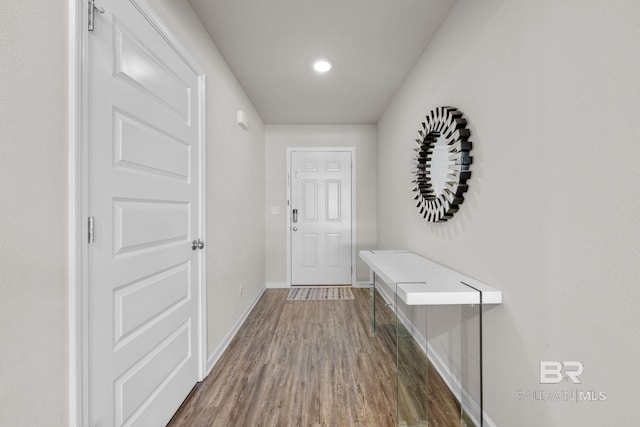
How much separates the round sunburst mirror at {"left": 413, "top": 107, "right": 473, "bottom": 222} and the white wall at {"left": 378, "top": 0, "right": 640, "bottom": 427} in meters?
0.07

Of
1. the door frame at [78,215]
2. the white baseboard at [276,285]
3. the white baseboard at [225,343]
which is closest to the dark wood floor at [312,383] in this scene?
the white baseboard at [225,343]

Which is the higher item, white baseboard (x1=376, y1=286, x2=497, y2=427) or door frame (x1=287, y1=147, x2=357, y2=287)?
door frame (x1=287, y1=147, x2=357, y2=287)

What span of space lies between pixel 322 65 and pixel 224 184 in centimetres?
132

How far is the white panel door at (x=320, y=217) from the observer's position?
4.51 m

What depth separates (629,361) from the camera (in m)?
0.86

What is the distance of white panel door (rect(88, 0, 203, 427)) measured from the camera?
1138 mm

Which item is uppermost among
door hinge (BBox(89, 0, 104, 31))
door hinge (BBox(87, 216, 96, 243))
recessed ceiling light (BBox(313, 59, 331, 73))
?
recessed ceiling light (BBox(313, 59, 331, 73))

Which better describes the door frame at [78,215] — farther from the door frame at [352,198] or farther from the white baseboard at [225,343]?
the door frame at [352,198]

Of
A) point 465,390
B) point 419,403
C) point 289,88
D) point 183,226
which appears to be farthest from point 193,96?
point 465,390

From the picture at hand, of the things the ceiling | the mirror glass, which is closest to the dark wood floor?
the mirror glass

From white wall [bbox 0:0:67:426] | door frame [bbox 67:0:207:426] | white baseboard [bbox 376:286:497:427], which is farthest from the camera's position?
white baseboard [bbox 376:286:497:427]

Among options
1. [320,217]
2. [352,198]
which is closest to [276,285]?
[320,217]

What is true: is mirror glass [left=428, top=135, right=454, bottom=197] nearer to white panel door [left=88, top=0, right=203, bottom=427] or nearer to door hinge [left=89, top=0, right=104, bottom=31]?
white panel door [left=88, top=0, right=203, bottom=427]

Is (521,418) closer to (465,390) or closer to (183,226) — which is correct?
(465,390)
